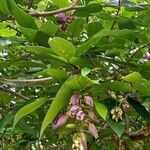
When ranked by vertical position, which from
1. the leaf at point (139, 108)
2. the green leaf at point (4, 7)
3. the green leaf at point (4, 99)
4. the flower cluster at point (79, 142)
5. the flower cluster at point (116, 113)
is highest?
the green leaf at point (4, 7)

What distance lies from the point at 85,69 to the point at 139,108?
0.18 m

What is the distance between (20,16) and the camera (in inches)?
50.9

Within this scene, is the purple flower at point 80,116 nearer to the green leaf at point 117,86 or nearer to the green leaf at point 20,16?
the green leaf at point 117,86

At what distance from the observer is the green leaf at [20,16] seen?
129 cm

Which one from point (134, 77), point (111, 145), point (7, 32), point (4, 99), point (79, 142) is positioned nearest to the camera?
point (79, 142)

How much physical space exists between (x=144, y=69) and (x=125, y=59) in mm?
141

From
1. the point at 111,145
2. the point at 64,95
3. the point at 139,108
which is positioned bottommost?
the point at 111,145

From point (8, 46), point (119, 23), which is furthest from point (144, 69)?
point (8, 46)

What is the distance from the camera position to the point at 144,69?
1.25m

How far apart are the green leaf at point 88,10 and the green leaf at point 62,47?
0.86 feet

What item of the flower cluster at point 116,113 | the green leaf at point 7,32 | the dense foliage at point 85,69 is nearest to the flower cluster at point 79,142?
the dense foliage at point 85,69

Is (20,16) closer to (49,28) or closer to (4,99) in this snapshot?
(49,28)

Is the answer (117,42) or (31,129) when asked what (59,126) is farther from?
(31,129)

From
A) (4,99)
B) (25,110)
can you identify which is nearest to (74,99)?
(25,110)
